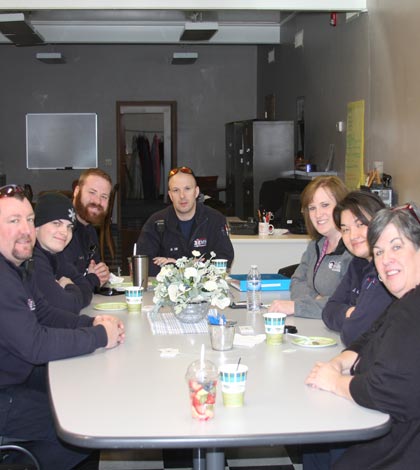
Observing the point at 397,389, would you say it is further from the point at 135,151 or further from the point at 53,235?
the point at 135,151

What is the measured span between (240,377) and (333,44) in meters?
7.38

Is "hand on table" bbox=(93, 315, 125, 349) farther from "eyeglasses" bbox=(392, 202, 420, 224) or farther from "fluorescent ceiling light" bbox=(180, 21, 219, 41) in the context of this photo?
"fluorescent ceiling light" bbox=(180, 21, 219, 41)

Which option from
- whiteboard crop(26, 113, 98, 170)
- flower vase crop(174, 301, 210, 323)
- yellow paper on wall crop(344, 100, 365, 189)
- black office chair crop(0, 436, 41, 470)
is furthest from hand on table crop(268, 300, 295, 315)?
whiteboard crop(26, 113, 98, 170)

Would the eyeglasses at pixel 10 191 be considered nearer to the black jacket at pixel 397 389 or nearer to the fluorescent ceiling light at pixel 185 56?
the black jacket at pixel 397 389

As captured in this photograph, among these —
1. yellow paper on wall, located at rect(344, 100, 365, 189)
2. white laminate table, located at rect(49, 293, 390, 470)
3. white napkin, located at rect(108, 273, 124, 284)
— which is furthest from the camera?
yellow paper on wall, located at rect(344, 100, 365, 189)

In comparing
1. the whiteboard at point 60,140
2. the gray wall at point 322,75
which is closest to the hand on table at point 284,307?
the gray wall at point 322,75

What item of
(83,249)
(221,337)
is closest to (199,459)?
(221,337)

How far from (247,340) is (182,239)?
2.15 metres

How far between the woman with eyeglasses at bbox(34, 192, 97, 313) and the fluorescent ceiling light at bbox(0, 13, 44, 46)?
6.28 m

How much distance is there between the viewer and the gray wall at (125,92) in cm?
1452

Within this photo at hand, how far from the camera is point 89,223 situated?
4535mm

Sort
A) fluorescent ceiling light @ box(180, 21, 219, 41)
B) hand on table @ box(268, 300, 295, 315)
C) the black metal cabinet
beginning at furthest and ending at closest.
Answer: the black metal cabinet < fluorescent ceiling light @ box(180, 21, 219, 41) < hand on table @ box(268, 300, 295, 315)

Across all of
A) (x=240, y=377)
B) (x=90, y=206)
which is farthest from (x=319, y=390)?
(x=90, y=206)

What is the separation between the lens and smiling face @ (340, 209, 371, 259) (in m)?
3.11
